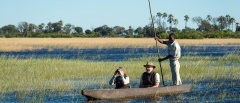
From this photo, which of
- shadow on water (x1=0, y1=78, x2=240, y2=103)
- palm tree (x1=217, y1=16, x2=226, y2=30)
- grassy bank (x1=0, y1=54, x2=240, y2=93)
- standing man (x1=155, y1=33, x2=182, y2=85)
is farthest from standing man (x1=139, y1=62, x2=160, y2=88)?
palm tree (x1=217, y1=16, x2=226, y2=30)

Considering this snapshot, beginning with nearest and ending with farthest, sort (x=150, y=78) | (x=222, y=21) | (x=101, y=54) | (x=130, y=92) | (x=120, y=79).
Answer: (x=130, y=92) < (x=120, y=79) < (x=150, y=78) < (x=101, y=54) < (x=222, y=21)

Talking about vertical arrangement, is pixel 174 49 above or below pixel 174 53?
above

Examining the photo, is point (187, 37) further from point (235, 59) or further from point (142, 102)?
point (142, 102)

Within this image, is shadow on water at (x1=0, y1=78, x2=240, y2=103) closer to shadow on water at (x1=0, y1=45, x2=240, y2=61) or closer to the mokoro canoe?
the mokoro canoe

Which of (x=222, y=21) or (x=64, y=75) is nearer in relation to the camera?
(x=64, y=75)

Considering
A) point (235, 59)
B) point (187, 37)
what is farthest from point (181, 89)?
point (187, 37)

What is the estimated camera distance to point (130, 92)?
15.2 meters

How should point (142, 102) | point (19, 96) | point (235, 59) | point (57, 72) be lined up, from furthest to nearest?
point (235, 59) → point (57, 72) → point (19, 96) → point (142, 102)

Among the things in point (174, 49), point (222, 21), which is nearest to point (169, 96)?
point (174, 49)

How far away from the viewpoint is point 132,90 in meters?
15.2

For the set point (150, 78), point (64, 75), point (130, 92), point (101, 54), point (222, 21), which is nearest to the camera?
point (130, 92)

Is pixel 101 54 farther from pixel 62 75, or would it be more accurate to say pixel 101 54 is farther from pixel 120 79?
pixel 120 79

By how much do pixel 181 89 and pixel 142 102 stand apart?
217cm

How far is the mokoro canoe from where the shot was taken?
14594 mm
